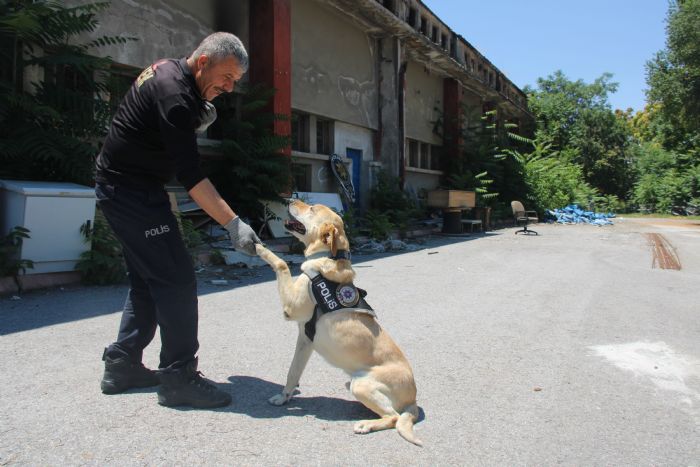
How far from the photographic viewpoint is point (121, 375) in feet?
10.4

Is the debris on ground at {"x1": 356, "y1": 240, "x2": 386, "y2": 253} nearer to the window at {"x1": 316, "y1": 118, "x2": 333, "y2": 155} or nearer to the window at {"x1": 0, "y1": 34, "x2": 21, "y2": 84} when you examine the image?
the window at {"x1": 316, "y1": 118, "x2": 333, "y2": 155}

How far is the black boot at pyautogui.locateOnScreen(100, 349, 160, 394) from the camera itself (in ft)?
10.3

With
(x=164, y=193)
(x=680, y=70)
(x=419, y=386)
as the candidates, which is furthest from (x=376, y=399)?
(x=680, y=70)

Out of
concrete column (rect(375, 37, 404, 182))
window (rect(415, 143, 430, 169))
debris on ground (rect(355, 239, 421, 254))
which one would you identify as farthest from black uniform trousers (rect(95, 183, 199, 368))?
window (rect(415, 143, 430, 169))

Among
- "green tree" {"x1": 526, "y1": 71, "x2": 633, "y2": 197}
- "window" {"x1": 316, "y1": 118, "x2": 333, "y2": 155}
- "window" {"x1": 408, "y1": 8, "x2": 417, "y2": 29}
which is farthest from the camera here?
"green tree" {"x1": 526, "y1": 71, "x2": 633, "y2": 197}

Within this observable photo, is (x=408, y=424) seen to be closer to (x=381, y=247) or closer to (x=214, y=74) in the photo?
(x=214, y=74)

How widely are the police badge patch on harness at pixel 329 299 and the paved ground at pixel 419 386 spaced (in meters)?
0.56

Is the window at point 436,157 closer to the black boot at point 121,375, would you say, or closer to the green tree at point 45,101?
the green tree at point 45,101

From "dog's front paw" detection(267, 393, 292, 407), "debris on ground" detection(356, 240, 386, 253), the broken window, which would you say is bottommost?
"dog's front paw" detection(267, 393, 292, 407)

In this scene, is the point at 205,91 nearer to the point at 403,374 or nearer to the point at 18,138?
the point at 403,374

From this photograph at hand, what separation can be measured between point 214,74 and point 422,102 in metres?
17.9

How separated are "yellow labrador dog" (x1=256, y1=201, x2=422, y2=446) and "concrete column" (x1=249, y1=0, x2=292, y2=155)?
321 inches

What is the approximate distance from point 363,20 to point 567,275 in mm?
9842

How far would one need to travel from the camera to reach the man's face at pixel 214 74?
2.79 metres
